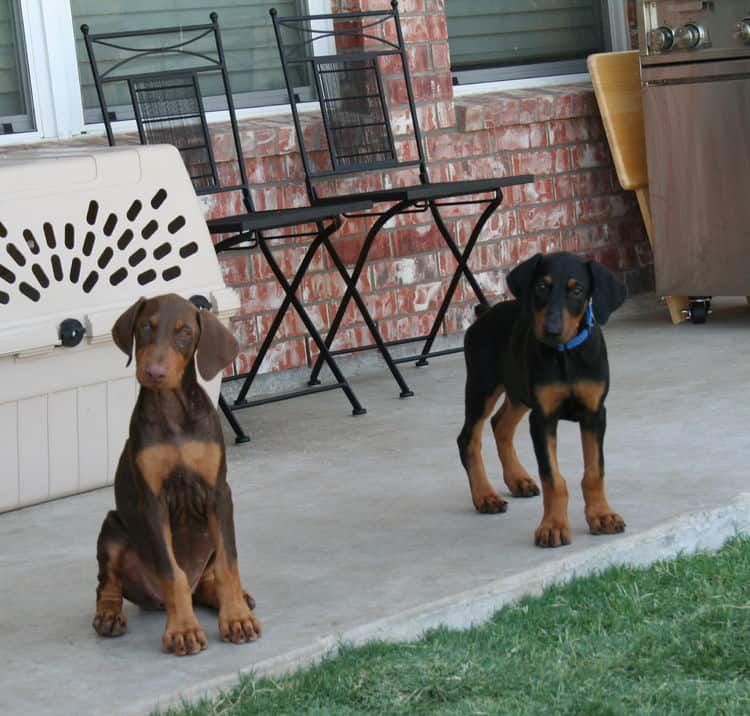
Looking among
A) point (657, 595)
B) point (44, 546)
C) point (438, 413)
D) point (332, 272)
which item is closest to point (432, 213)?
point (332, 272)

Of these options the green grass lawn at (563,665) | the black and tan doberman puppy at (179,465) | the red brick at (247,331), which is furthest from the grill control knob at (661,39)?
the black and tan doberman puppy at (179,465)

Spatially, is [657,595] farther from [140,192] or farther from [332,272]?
[332,272]

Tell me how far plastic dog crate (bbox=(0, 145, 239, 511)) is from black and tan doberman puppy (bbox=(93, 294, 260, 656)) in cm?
109

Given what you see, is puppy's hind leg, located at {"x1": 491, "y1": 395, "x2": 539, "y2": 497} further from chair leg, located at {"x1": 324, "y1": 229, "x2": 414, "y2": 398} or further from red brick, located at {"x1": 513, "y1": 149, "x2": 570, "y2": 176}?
red brick, located at {"x1": 513, "y1": 149, "x2": 570, "y2": 176}

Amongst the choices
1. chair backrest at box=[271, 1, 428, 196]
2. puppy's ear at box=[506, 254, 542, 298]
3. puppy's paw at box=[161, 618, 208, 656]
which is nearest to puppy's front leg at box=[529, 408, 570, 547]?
puppy's ear at box=[506, 254, 542, 298]

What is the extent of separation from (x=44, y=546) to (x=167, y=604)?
0.92 metres

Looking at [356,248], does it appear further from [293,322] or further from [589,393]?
[589,393]

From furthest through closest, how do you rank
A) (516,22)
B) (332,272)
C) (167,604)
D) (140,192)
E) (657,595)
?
1. (516,22)
2. (332,272)
3. (140,192)
4. (657,595)
5. (167,604)

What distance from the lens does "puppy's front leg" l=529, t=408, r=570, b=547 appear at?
330cm

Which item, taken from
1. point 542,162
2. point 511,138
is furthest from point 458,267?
point 542,162

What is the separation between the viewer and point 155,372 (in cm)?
270

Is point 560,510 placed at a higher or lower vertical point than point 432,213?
lower

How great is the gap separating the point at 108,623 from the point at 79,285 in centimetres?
127

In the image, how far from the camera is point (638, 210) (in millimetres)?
6777
